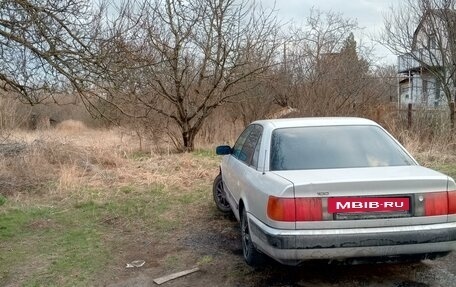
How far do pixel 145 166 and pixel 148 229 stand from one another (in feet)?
16.4

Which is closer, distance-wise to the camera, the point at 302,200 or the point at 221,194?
the point at 302,200

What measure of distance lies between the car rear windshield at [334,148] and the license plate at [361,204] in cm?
65

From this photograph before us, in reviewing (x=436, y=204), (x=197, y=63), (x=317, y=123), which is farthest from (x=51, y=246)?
(x=197, y=63)

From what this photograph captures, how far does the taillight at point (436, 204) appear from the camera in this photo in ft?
11.2

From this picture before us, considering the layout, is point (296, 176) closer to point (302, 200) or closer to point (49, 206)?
point (302, 200)

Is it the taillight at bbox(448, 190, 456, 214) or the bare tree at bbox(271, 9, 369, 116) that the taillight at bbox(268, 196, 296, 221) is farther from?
the bare tree at bbox(271, 9, 369, 116)

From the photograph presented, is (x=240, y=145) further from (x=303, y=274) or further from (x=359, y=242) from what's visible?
(x=359, y=242)

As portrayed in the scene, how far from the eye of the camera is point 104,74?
24.5ft

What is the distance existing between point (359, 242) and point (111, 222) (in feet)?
13.4

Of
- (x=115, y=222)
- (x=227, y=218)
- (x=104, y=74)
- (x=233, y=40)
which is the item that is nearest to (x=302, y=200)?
(x=227, y=218)

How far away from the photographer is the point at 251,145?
16.4 ft

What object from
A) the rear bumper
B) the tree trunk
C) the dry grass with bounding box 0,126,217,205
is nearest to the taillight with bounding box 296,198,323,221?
the rear bumper

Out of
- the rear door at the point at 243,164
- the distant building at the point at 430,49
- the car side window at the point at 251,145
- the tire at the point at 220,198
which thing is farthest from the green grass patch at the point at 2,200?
the distant building at the point at 430,49

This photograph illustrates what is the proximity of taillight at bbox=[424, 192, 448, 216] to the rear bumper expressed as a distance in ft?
0.36
